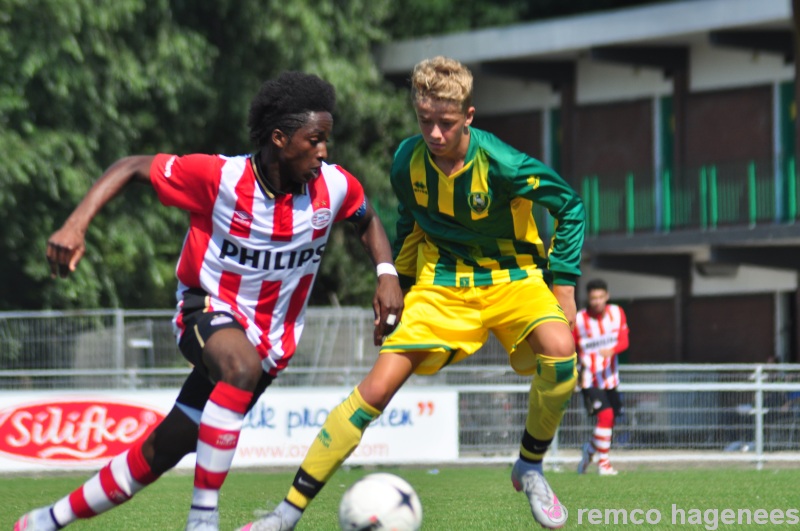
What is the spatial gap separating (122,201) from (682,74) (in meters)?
10.2

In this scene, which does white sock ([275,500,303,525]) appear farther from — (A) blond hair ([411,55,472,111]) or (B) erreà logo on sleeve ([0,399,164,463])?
(B) erreà logo on sleeve ([0,399,164,463])

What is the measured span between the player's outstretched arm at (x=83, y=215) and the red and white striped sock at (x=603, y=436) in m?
9.20

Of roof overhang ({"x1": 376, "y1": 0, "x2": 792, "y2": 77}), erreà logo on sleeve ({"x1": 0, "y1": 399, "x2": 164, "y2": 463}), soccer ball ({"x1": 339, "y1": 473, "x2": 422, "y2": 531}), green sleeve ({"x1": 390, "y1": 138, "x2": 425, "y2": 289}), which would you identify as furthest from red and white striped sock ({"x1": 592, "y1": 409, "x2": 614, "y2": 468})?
roof overhang ({"x1": 376, "y1": 0, "x2": 792, "y2": 77})

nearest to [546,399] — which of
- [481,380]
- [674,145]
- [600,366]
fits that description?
[600,366]

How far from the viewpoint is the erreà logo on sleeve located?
617 inches

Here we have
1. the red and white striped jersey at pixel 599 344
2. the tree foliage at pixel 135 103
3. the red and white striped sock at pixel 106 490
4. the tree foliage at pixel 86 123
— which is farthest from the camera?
the tree foliage at pixel 135 103

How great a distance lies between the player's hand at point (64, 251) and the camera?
5.74m

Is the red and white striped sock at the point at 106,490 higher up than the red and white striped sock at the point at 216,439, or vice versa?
the red and white striped sock at the point at 216,439

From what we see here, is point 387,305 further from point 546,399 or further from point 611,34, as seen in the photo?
point 611,34

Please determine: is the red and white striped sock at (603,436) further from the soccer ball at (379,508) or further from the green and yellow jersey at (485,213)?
the soccer ball at (379,508)

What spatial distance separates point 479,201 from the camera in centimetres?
720

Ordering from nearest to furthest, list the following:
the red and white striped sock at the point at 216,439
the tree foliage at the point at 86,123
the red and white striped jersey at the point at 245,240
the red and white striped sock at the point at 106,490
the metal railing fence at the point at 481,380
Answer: the red and white striped sock at the point at 216,439 → the red and white striped sock at the point at 106,490 → the red and white striped jersey at the point at 245,240 → the metal railing fence at the point at 481,380 → the tree foliage at the point at 86,123

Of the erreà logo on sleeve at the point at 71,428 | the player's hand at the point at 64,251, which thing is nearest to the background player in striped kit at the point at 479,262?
the player's hand at the point at 64,251

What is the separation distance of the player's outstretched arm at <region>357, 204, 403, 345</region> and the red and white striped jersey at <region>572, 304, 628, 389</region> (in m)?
8.14
